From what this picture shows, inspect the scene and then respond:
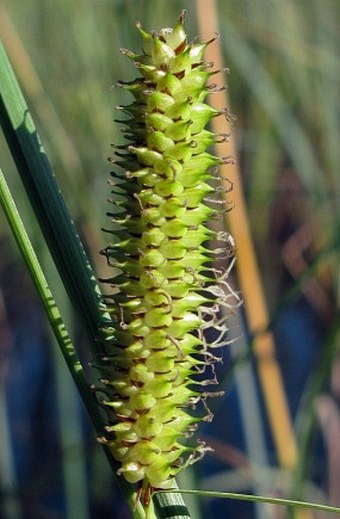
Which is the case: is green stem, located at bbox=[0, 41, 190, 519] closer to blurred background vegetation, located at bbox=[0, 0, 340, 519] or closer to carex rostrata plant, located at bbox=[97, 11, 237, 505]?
carex rostrata plant, located at bbox=[97, 11, 237, 505]

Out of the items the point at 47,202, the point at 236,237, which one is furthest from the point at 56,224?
the point at 236,237

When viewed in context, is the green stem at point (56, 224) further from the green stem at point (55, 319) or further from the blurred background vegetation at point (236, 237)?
the blurred background vegetation at point (236, 237)

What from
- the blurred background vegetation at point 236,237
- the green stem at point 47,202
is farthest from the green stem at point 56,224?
the blurred background vegetation at point 236,237

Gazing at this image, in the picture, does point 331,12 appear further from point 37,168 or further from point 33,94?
point 37,168

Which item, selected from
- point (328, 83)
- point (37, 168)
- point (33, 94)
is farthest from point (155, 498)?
point (328, 83)

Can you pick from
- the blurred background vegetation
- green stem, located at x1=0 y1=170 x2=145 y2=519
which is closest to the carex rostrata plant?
green stem, located at x1=0 y1=170 x2=145 y2=519

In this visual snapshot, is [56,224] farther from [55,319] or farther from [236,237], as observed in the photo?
[236,237]
